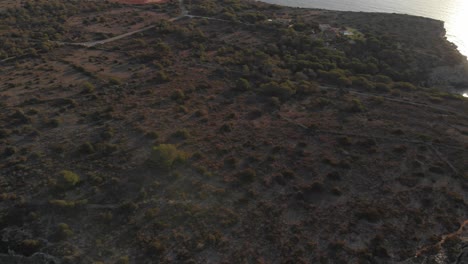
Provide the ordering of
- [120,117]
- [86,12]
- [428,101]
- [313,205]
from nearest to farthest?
[313,205] < [120,117] < [428,101] < [86,12]

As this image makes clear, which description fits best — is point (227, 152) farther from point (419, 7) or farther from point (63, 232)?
point (419, 7)

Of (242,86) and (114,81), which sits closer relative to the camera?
(242,86)

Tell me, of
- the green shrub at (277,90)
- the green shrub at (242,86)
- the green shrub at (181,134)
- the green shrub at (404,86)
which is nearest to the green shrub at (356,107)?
the green shrub at (277,90)

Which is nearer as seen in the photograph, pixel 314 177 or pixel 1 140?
pixel 314 177

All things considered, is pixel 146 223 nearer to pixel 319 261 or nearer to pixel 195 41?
pixel 319 261

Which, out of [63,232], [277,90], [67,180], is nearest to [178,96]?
[277,90]

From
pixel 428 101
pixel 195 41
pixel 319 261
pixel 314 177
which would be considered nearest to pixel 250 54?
Result: pixel 195 41
